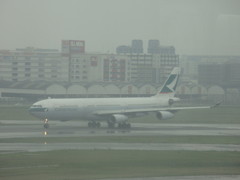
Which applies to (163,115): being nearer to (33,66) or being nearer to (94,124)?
(94,124)

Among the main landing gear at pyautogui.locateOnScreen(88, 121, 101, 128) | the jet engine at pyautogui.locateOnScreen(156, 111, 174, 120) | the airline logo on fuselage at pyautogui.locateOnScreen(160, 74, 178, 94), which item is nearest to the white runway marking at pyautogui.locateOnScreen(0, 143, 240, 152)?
the main landing gear at pyautogui.locateOnScreen(88, 121, 101, 128)

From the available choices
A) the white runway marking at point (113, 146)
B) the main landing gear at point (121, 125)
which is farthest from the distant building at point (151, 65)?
the white runway marking at point (113, 146)

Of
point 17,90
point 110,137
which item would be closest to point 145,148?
point 110,137

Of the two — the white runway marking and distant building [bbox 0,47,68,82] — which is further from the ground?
distant building [bbox 0,47,68,82]

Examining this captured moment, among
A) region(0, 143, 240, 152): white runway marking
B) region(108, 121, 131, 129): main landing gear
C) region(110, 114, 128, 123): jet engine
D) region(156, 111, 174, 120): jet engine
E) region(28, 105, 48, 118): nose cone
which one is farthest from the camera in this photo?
region(156, 111, 174, 120): jet engine

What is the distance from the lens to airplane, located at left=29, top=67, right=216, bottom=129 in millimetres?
57062

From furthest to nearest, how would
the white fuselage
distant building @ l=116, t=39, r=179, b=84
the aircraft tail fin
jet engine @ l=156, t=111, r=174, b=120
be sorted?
distant building @ l=116, t=39, r=179, b=84
the aircraft tail fin
jet engine @ l=156, t=111, r=174, b=120
the white fuselage

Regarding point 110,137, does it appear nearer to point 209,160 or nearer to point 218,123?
point 209,160

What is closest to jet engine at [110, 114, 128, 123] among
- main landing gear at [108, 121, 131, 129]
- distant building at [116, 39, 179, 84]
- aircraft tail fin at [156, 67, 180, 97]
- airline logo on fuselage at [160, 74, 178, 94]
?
main landing gear at [108, 121, 131, 129]

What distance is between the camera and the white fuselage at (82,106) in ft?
187

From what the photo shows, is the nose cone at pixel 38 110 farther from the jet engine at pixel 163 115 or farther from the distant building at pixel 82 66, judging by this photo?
the distant building at pixel 82 66

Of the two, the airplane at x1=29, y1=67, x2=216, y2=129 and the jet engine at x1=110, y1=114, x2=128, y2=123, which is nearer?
the airplane at x1=29, y1=67, x2=216, y2=129

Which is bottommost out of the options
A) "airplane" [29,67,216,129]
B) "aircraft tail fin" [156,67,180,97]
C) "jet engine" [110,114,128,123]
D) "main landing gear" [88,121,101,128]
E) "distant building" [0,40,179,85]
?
"main landing gear" [88,121,101,128]

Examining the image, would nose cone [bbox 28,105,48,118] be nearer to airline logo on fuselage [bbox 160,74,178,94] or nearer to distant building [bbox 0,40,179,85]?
airline logo on fuselage [bbox 160,74,178,94]
